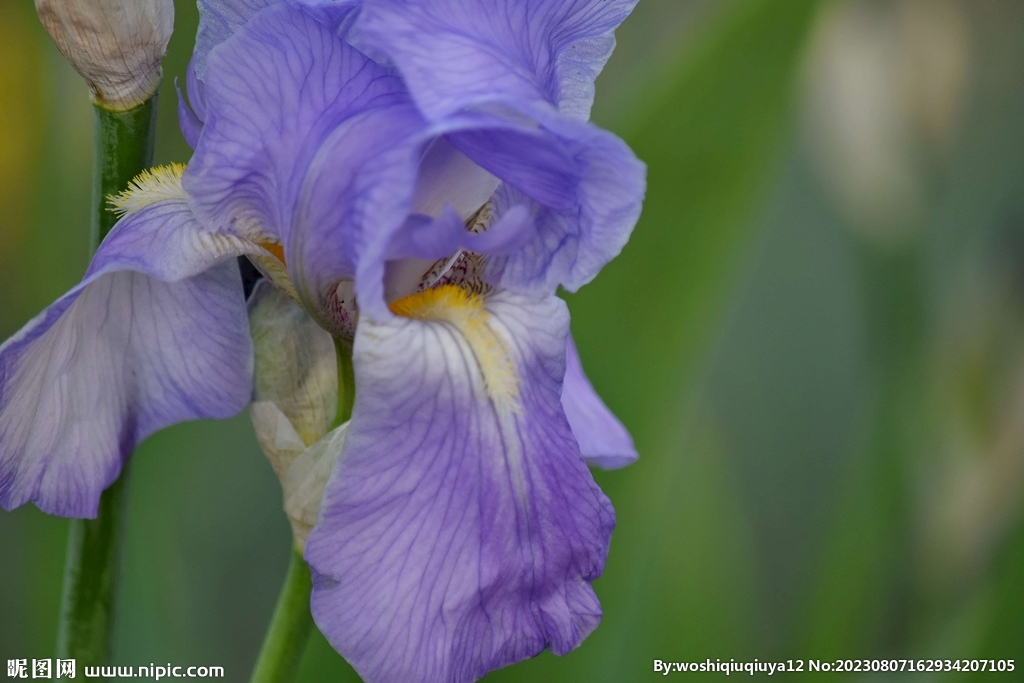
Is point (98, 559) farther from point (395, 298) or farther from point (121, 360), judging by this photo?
point (395, 298)

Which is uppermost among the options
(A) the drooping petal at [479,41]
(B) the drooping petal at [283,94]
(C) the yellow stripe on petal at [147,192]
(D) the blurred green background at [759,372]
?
(A) the drooping petal at [479,41]

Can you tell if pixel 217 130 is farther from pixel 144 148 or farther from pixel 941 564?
pixel 941 564

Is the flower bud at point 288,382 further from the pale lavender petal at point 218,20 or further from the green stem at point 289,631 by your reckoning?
the pale lavender petal at point 218,20

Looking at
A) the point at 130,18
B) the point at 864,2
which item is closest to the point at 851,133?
the point at 864,2

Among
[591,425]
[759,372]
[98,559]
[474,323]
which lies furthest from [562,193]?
[759,372]

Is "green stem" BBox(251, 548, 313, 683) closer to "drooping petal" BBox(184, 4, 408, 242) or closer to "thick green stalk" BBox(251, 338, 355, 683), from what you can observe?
"thick green stalk" BBox(251, 338, 355, 683)

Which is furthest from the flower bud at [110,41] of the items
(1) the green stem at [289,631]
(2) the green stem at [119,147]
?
(1) the green stem at [289,631]

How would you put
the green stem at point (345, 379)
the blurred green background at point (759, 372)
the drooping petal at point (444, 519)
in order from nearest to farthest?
1. the drooping petal at point (444, 519)
2. the green stem at point (345, 379)
3. the blurred green background at point (759, 372)

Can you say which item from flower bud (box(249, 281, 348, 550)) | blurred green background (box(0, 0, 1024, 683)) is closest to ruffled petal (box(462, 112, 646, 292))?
flower bud (box(249, 281, 348, 550))
